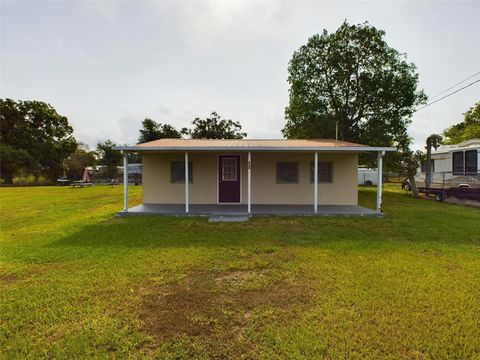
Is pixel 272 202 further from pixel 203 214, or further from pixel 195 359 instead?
pixel 195 359

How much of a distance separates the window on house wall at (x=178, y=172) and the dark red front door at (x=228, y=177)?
1.17m

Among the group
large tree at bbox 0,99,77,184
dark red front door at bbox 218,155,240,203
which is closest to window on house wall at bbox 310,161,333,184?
dark red front door at bbox 218,155,240,203

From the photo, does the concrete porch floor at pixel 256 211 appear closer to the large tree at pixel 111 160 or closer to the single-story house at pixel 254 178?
the single-story house at pixel 254 178

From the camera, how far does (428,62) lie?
16.3m

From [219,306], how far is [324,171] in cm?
863

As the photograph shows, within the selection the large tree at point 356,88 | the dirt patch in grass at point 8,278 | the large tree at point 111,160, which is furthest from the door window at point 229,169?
the large tree at point 111,160

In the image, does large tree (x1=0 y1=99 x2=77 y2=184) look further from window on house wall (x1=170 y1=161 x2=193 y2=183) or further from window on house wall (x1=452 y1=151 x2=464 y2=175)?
window on house wall (x1=452 y1=151 x2=464 y2=175)

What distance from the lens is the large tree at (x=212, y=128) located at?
129ft

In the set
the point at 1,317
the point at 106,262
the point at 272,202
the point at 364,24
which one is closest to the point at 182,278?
the point at 106,262

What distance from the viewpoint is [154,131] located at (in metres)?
38.9

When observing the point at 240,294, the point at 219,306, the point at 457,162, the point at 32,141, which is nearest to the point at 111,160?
the point at 32,141

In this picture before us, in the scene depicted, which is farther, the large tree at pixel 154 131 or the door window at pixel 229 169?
the large tree at pixel 154 131

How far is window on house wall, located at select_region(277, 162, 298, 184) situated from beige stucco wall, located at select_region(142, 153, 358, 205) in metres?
0.16

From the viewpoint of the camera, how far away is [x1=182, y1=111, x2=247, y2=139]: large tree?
39.3m
